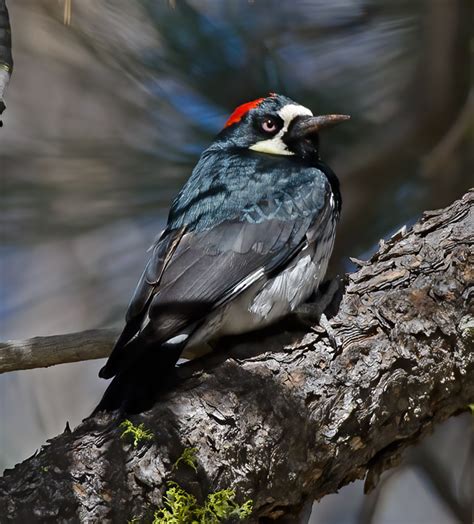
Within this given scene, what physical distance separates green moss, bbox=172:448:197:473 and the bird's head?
1263 mm

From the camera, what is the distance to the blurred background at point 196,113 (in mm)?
2873

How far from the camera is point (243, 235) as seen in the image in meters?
2.46

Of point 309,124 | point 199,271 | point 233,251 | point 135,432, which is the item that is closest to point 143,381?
point 135,432

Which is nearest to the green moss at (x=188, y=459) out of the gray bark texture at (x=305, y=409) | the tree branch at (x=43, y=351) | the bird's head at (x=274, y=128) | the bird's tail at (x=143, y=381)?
the gray bark texture at (x=305, y=409)

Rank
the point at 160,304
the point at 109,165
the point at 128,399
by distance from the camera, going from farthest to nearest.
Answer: the point at 109,165 → the point at 160,304 → the point at 128,399

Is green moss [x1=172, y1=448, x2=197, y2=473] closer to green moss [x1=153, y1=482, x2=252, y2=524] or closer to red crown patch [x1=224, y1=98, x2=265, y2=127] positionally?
green moss [x1=153, y1=482, x2=252, y2=524]

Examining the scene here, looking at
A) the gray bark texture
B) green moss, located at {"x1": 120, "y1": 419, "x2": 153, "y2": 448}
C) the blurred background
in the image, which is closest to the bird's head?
the blurred background

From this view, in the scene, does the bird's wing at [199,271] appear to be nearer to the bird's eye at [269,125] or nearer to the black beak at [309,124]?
the black beak at [309,124]

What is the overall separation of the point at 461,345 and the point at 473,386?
4.9 inches

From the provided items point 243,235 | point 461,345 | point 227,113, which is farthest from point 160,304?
point 227,113

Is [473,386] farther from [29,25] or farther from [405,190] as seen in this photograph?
[29,25]

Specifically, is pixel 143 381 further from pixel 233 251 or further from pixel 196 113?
pixel 196 113

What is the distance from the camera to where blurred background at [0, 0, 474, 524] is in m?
2.87

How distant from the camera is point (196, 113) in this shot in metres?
3.01
